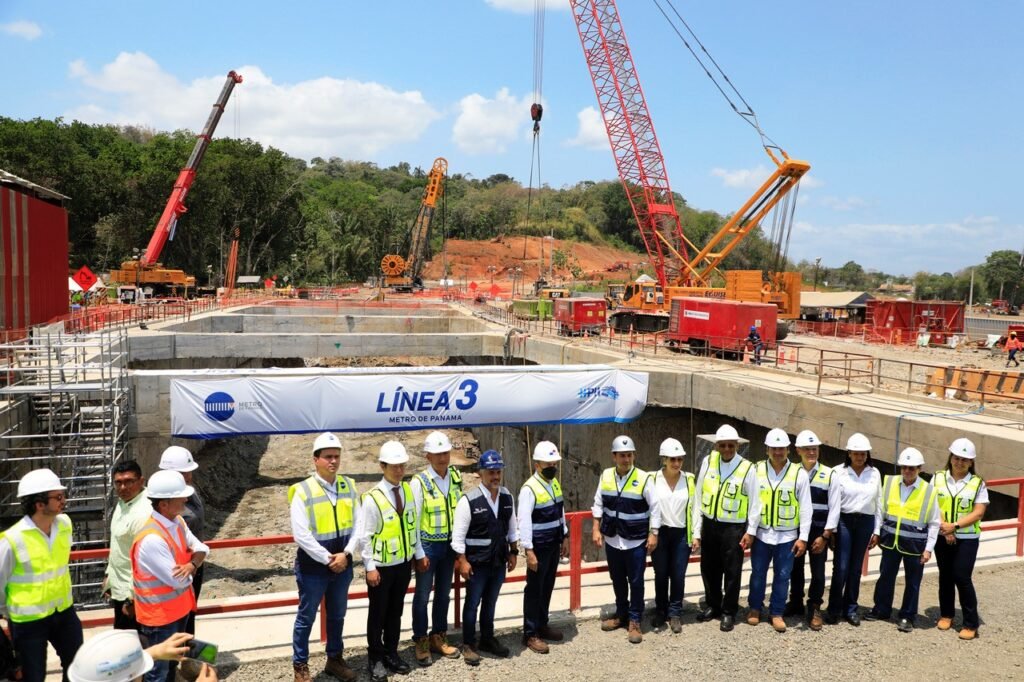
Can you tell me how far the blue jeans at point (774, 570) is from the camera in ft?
20.3

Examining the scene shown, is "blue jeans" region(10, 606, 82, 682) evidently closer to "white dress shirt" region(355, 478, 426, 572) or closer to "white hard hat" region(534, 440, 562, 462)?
"white dress shirt" region(355, 478, 426, 572)

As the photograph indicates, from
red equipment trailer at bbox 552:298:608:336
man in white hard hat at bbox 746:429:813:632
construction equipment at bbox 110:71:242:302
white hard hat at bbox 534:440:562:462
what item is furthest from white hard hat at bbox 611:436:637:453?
construction equipment at bbox 110:71:242:302

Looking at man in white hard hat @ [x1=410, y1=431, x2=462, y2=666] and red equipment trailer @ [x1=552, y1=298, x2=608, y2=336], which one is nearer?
man in white hard hat @ [x1=410, y1=431, x2=462, y2=666]

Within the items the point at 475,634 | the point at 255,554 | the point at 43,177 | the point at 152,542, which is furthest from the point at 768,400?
the point at 43,177

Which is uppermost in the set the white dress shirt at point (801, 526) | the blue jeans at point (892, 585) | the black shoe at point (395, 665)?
the white dress shirt at point (801, 526)

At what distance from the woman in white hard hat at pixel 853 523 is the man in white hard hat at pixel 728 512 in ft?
2.55

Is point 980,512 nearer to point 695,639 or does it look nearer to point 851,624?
point 851,624

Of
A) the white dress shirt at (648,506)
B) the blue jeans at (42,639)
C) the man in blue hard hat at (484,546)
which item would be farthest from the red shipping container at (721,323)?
the blue jeans at (42,639)

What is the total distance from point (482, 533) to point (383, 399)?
5627 mm

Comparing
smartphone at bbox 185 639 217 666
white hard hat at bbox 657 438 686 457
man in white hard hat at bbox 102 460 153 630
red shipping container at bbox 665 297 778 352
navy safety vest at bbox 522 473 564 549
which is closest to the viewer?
smartphone at bbox 185 639 217 666

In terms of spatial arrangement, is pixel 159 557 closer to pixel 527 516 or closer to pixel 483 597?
pixel 483 597

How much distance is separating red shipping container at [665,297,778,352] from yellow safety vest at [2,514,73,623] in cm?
1835

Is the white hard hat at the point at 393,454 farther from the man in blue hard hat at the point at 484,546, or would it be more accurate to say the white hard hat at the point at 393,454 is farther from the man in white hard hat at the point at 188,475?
the man in white hard hat at the point at 188,475

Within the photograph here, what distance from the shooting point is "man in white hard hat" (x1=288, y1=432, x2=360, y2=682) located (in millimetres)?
→ 5016
